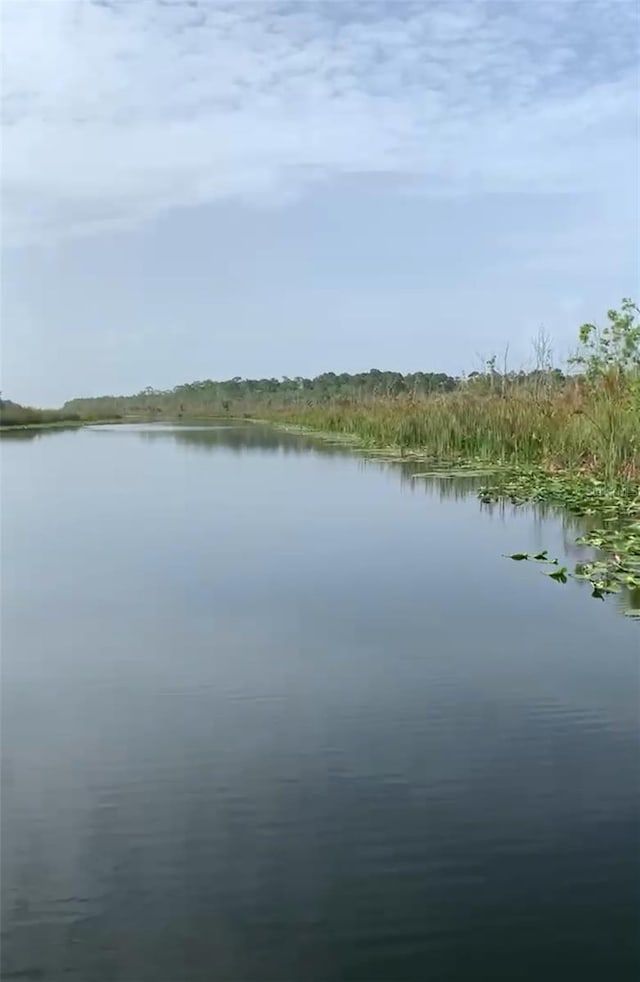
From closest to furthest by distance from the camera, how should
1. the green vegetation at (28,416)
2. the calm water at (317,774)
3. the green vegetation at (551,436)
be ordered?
the calm water at (317,774), the green vegetation at (551,436), the green vegetation at (28,416)

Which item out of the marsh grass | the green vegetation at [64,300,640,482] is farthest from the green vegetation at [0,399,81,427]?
the marsh grass

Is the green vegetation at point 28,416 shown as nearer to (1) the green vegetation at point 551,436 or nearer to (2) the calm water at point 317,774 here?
(1) the green vegetation at point 551,436

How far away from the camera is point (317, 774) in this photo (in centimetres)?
226

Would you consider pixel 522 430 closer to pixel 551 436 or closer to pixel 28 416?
pixel 551 436

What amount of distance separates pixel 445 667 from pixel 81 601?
1.78m

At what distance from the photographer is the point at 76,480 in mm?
10383

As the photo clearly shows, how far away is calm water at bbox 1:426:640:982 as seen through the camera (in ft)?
5.30

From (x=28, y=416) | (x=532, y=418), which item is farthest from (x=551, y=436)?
(x=28, y=416)

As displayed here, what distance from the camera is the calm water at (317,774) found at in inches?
63.6

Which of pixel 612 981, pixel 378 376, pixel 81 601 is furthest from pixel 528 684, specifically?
pixel 378 376

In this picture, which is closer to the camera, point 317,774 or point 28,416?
point 317,774

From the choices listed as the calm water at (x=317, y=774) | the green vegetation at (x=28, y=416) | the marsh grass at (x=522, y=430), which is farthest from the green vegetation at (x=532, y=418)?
the green vegetation at (x=28, y=416)

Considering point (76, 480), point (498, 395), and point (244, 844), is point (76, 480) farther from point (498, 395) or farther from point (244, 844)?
point (244, 844)

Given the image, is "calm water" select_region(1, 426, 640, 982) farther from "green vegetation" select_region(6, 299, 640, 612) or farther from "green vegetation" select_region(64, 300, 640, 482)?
"green vegetation" select_region(64, 300, 640, 482)
